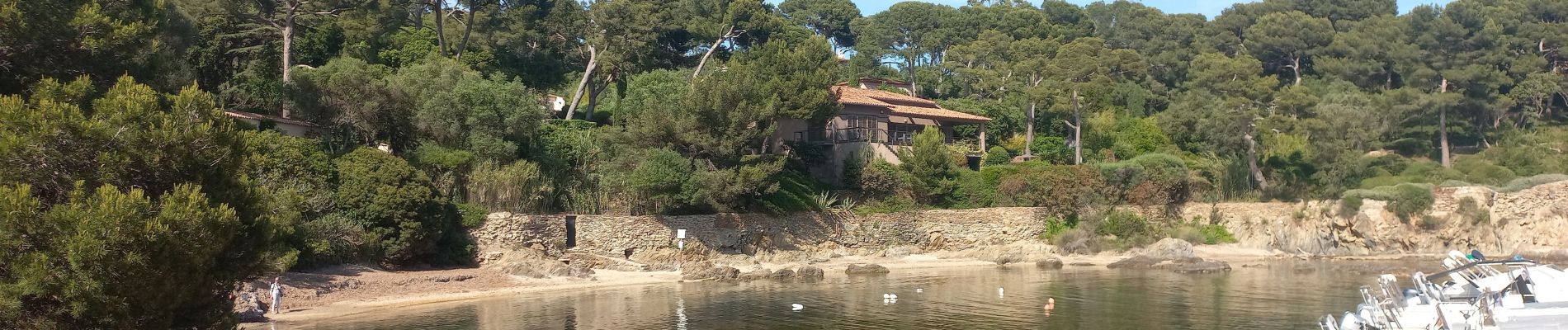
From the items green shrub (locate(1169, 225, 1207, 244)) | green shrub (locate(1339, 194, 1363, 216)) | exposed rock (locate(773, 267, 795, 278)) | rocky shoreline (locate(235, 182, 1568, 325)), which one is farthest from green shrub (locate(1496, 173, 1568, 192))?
exposed rock (locate(773, 267, 795, 278))

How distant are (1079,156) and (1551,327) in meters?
33.9

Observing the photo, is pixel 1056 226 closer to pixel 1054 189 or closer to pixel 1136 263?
pixel 1054 189

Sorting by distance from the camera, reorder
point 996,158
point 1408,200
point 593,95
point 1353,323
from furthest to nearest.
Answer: point 593,95 → point 996,158 → point 1408,200 → point 1353,323

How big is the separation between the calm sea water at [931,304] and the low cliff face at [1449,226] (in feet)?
26.4

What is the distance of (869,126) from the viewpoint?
46.8 metres

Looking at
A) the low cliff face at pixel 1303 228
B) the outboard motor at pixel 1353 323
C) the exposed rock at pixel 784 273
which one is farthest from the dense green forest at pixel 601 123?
the outboard motor at pixel 1353 323

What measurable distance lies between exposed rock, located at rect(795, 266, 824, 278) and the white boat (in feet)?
56.8

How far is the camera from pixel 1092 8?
3578 inches

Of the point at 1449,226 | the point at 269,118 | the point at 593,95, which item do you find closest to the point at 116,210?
the point at 269,118

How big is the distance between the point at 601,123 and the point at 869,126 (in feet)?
40.4

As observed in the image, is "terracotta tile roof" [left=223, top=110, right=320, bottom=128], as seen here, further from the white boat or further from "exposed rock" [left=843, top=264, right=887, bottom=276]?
the white boat

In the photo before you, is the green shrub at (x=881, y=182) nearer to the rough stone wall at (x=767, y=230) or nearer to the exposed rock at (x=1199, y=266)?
the rough stone wall at (x=767, y=230)

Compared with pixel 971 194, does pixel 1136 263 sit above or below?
below

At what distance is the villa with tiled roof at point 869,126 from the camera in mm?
45594
